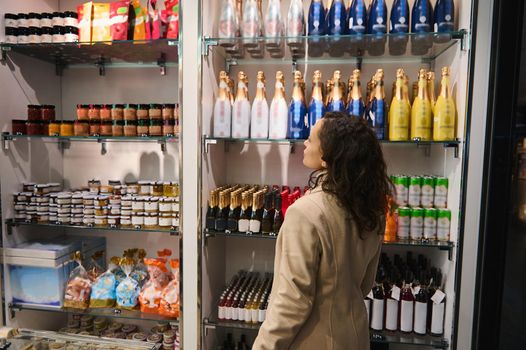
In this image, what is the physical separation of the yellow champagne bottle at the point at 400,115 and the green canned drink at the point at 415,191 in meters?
0.23

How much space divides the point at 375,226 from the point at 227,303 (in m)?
1.17

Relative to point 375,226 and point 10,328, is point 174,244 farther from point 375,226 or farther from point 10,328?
point 375,226

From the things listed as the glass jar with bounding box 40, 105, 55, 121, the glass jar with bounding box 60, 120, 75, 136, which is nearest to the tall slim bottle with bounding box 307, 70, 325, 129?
the glass jar with bounding box 60, 120, 75, 136

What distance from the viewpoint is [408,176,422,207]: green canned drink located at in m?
2.07

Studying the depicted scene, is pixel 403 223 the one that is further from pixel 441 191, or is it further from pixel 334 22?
pixel 334 22

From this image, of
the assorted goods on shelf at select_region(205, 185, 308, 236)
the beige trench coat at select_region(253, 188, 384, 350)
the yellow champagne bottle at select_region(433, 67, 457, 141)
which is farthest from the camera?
the assorted goods on shelf at select_region(205, 185, 308, 236)

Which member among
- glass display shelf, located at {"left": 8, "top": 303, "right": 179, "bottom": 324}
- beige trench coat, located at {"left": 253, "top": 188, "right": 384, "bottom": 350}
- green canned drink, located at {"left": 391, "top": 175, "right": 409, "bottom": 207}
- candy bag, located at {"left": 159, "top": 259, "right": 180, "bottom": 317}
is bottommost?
glass display shelf, located at {"left": 8, "top": 303, "right": 179, "bottom": 324}

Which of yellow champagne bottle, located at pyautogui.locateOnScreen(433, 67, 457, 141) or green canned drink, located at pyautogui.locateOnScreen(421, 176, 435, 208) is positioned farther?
green canned drink, located at pyautogui.locateOnScreen(421, 176, 435, 208)

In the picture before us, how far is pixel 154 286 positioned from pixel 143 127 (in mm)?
944

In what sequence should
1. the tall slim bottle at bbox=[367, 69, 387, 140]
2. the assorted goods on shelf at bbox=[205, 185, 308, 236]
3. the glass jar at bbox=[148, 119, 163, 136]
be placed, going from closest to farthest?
the tall slim bottle at bbox=[367, 69, 387, 140] → the assorted goods on shelf at bbox=[205, 185, 308, 236] → the glass jar at bbox=[148, 119, 163, 136]

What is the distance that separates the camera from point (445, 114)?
1.96 m

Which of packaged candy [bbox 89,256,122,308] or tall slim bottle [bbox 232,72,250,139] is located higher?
tall slim bottle [bbox 232,72,250,139]

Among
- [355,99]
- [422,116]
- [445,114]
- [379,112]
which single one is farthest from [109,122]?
[445,114]

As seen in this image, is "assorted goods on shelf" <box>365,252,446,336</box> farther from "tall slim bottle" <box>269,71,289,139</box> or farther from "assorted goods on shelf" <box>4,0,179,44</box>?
"assorted goods on shelf" <box>4,0,179,44</box>
